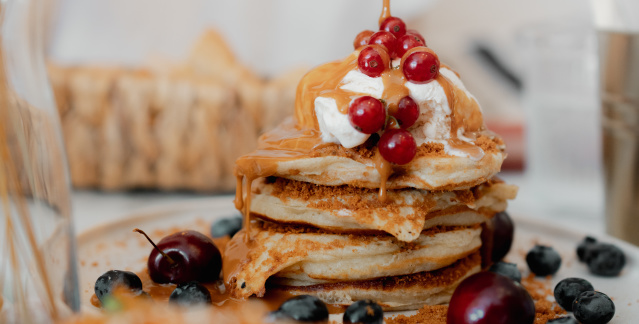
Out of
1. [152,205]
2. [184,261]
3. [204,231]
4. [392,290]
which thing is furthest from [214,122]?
[392,290]

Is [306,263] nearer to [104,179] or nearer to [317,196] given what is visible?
[317,196]

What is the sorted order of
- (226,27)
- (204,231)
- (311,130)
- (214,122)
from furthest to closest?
(226,27) → (214,122) → (204,231) → (311,130)

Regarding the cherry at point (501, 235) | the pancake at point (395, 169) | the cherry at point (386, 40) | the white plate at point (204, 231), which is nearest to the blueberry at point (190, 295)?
the white plate at point (204, 231)

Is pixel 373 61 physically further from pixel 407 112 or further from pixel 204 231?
pixel 204 231

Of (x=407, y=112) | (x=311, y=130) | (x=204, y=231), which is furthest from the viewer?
(x=204, y=231)

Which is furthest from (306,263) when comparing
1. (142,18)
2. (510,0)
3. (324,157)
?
(510,0)

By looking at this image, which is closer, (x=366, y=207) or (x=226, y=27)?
(x=366, y=207)

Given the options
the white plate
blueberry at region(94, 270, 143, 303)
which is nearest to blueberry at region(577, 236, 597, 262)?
the white plate
